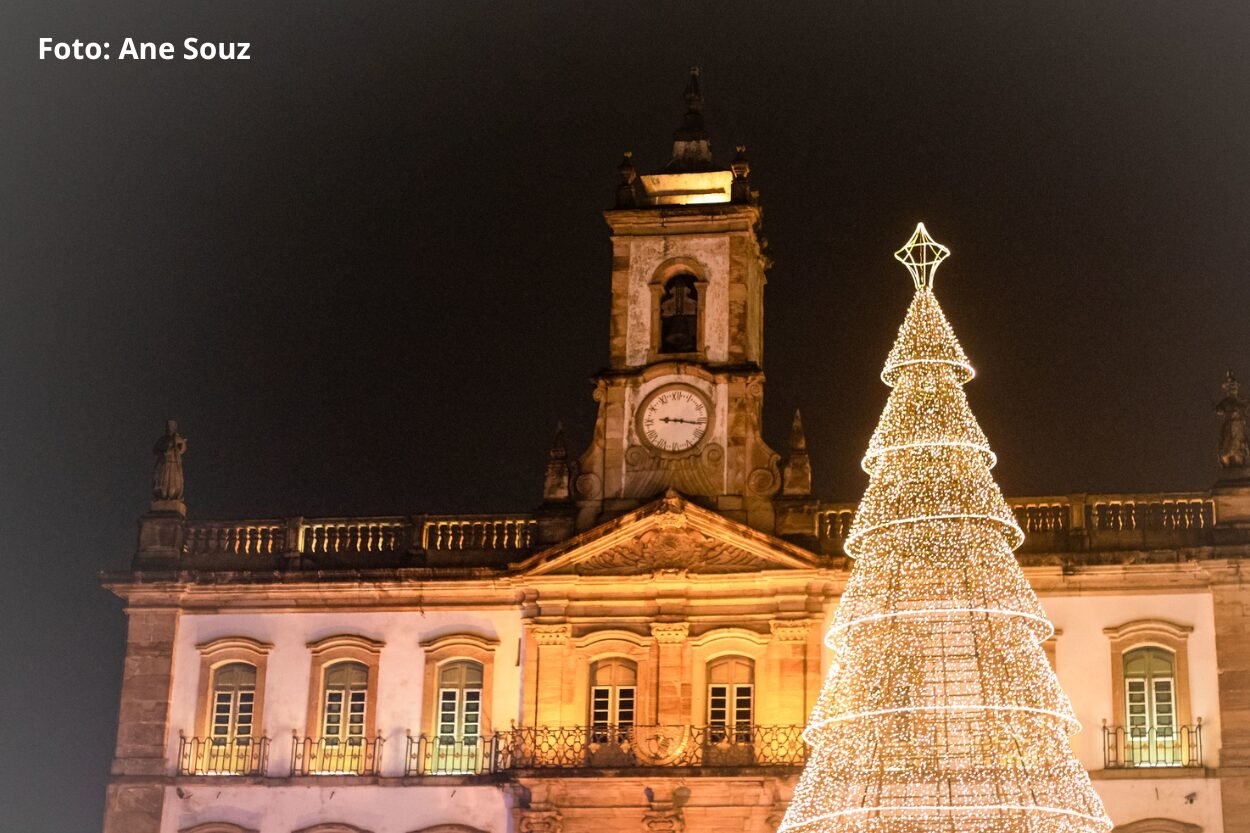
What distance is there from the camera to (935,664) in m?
30.7

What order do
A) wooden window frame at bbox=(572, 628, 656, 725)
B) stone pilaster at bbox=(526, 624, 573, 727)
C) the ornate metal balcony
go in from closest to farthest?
1. wooden window frame at bbox=(572, 628, 656, 725)
2. stone pilaster at bbox=(526, 624, 573, 727)
3. the ornate metal balcony

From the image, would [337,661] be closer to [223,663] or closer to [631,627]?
[223,663]

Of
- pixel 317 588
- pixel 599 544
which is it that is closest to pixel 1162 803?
pixel 599 544

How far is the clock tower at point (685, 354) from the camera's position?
3891 cm

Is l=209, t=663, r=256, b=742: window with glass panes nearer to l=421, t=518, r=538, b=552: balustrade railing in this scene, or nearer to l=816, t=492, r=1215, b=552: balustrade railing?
l=421, t=518, r=538, b=552: balustrade railing

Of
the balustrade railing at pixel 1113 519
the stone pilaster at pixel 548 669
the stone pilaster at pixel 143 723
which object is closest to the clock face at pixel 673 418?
the stone pilaster at pixel 548 669

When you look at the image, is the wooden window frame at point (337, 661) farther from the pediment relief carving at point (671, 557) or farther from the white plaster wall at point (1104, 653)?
the white plaster wall at point (1104, 653)

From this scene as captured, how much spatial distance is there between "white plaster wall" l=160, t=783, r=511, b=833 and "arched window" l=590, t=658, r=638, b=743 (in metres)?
1.87

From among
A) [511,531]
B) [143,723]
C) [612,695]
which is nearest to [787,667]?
[612,695]

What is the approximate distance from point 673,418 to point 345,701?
675 cm

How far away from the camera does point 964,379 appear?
3262 cm

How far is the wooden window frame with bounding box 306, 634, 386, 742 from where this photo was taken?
3909 centimetres

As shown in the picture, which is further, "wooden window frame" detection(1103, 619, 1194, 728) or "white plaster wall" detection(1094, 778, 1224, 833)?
"wooden window frame" detection(1103, 619, 1194, 728)

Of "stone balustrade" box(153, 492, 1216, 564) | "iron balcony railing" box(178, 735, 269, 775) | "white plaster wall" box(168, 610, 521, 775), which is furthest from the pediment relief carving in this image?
"iron balcony railing" box(178, 735, 269, 775)
